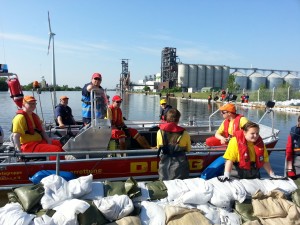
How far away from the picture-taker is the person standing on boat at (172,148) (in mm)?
4816

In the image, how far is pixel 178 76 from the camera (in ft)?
370

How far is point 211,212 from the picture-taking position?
4086mm

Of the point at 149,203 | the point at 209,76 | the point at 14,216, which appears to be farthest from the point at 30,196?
the point at 209,76

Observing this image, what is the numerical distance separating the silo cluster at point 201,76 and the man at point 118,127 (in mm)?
105112

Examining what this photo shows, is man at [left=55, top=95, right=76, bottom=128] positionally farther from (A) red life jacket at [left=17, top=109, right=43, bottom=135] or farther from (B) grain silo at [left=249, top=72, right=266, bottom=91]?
(B) grain silo at [left=249, top=72, right=266, bottom=91]

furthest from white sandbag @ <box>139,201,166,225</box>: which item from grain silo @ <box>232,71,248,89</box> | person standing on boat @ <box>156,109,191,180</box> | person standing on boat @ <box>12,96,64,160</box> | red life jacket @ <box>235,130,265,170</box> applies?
grain silo @ <box>232,71,248,89</box>

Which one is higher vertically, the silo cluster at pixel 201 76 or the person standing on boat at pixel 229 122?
the silo cluster at pixel 201 76

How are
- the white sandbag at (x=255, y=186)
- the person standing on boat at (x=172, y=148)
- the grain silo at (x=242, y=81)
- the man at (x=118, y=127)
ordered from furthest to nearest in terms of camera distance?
1. the grain silo at (x=242, y=81)
2. the man at (x=118, y=127)
3. the person standing on boat at (x=172, y=148)
4. the white sandbag at (x=255, y=186)

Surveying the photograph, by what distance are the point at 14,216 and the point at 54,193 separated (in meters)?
0.59

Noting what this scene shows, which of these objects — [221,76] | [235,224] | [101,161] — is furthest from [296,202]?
[221,76]

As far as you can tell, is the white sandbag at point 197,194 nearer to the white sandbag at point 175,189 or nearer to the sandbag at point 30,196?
the white sandbag at point 175,189

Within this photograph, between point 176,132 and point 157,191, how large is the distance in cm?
102

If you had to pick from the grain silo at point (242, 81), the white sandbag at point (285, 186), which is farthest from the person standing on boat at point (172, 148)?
the grain silo at point (242, 81)

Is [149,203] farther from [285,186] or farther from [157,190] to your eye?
[285,186]
